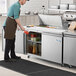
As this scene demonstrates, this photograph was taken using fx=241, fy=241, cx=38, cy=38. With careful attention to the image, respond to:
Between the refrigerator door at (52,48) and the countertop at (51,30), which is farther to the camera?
the refrigerator door at (52,48)

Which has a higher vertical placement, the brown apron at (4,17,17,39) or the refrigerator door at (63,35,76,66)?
the brown apron at (4,17,17,39)

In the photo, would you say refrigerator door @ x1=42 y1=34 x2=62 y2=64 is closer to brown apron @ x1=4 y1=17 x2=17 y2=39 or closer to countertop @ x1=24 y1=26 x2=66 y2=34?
countertop @ x1=24 y1=26 x2=66 y2=34

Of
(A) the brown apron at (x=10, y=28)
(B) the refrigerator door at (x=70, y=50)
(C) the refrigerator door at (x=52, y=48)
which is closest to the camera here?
(B) the refrigerator door at (x=70, y=50)

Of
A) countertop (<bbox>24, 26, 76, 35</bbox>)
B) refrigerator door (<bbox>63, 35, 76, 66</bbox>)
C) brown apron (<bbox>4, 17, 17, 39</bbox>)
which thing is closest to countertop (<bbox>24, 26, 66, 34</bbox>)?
countertop (<bbox>24, 26, 76, 35</bbox>)

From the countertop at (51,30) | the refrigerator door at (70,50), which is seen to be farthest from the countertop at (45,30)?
the refrigerator door at (70,50)

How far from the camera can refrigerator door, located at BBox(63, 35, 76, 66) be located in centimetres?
414

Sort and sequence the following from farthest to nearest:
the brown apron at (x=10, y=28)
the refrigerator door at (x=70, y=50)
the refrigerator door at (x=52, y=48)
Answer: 1. the brown apron at (x=10, y=28)
2. the refrigerator door at (x=52, y=48)
3. the refrigerator door at (x=70, y=50)

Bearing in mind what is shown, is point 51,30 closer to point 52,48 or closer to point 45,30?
point 45,30

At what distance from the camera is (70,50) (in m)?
4.20

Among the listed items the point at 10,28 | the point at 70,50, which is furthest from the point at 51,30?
the point at 10,28

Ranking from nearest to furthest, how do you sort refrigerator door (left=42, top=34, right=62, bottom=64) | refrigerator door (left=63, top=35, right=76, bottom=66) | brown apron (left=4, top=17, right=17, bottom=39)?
refrigerator door (left=63, top=35, right=76, bottom=66) < refrigerator door (left=42, top=34, right=62, bottom=64) < brown apron (left=4, top=17, right=17, bottom=39)

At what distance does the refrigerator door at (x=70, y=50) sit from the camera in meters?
4.14

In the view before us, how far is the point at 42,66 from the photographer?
14.5 feet

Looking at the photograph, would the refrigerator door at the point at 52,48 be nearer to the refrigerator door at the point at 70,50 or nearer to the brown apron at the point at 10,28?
the refrigerator door at the point at 70,50
